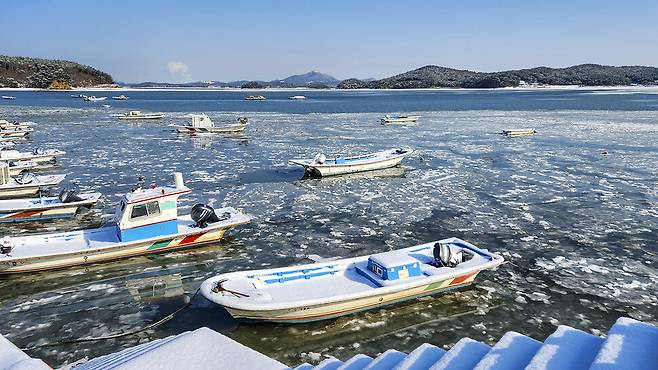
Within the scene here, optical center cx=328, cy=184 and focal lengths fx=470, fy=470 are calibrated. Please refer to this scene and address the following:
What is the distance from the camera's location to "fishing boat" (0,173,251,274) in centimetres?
1525

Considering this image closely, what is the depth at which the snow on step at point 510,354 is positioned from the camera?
5.18 meters

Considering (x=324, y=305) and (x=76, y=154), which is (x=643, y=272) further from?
(x=76, y=154)

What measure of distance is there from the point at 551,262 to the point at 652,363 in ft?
40.0

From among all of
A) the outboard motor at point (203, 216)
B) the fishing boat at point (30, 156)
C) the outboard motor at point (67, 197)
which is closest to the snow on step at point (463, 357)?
the outboard motor at point (203, 216)

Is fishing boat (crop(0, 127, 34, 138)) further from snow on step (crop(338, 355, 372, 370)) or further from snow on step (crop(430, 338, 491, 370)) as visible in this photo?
snow on step (crop(430, 338, 491, 370))

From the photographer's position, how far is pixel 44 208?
20391mm

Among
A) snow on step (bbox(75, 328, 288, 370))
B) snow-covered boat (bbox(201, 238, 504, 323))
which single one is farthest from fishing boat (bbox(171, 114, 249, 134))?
snow on step (bbox(75, 328, 288, 370))

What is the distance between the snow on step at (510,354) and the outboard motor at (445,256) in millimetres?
8261

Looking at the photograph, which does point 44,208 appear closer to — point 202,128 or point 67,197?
point 67,197

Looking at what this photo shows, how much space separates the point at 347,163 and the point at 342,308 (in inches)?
731

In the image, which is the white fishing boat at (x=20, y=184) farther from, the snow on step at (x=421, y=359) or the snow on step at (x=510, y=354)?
the snow on step at (x=510, y=354)

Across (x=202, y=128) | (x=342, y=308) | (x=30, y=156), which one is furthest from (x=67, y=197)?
(x=202, y=128)

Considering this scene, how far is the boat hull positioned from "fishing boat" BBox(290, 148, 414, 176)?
1654 centimetres

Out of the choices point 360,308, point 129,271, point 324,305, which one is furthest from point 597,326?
point 129,271
